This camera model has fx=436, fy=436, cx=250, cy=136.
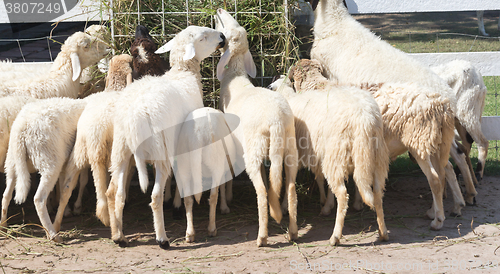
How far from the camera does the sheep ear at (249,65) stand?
16.8 ft

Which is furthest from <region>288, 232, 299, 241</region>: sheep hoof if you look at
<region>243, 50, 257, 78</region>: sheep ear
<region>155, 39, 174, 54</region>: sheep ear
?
<region>155, 39, 174, 54</region>: sheep ear

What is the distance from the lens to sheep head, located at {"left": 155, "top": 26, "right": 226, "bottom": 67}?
4.72 meters

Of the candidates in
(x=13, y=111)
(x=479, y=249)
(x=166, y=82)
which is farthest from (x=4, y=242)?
(x=479, y=249)

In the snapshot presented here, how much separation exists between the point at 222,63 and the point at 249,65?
0.33 meters

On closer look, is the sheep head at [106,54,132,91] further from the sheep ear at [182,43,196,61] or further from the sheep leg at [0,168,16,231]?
the sheep leg at [0,168,16,231]

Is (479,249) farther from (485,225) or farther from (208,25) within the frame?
(208,25)

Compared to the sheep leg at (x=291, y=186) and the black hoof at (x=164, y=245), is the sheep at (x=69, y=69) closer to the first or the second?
the black hoof at (x=164, y=245)

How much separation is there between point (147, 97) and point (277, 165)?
50.8 inches

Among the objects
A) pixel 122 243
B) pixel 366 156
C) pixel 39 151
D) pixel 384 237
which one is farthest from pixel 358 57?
pixel 39 151

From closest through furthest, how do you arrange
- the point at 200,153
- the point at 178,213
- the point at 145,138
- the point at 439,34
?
1. the point at 145,138
2. the point at 200,153
3. the point at 178,213
4. the point at 439,34

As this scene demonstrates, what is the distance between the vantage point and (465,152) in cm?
530

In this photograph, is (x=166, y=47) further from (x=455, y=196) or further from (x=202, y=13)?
(x=455, y=196)

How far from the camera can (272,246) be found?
3850 mm

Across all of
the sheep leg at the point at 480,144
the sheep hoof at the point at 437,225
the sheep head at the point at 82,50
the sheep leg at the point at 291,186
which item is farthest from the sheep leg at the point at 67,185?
the sheep leg at the point at 480,144
